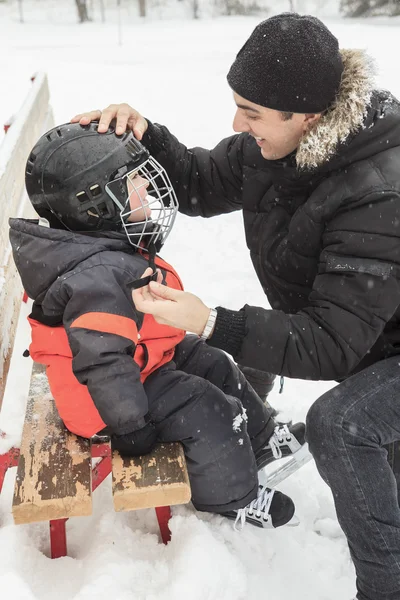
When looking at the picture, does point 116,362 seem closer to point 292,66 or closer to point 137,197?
point 137,197

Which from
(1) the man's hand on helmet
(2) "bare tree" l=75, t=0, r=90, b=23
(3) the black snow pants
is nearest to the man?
(3) the black snow pants

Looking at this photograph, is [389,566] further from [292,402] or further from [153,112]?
[153,112]

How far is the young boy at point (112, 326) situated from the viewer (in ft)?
7.67

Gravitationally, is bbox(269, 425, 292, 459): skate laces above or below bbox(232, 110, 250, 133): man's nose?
below

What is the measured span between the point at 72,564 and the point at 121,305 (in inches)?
41.7

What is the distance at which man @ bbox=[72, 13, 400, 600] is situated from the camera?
2348 mm

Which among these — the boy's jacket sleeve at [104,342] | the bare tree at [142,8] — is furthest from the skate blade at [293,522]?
the bare tree at [142,8]

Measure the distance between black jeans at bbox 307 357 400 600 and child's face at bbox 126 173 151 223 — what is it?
101 cm

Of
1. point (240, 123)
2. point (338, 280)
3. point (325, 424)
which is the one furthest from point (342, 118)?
point (325, 424)

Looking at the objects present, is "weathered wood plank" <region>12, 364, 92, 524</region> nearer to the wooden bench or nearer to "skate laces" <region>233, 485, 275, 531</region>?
the wooden bench

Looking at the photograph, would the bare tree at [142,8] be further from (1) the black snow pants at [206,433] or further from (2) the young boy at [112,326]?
(1) the black snow pants at [206,433]

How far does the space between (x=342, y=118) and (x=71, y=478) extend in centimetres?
163

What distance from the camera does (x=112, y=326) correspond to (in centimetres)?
232

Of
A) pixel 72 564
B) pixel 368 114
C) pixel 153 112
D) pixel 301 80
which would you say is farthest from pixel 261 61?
pixel 153 112
